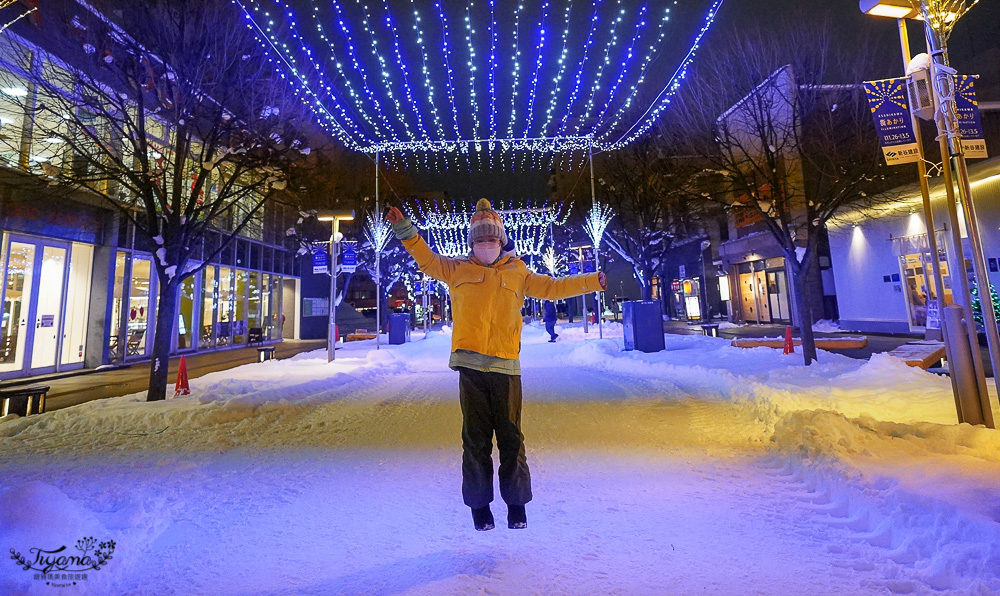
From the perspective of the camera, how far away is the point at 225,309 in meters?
21.2

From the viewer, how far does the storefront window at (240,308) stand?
21.7 meters

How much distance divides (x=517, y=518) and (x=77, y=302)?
17667 millimetres

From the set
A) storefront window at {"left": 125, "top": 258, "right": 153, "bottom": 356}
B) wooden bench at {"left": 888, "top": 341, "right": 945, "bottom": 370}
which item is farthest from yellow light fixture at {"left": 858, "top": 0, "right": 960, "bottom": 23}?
storefront window at {"left": 125, "top": 258, "right": 153, "bottom": 356}

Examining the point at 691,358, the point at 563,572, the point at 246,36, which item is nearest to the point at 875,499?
the point at 563,572

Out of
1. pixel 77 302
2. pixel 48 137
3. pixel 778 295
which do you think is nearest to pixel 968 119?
pixel 48 137

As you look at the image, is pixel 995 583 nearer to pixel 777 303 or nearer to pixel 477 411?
pixel 477 411

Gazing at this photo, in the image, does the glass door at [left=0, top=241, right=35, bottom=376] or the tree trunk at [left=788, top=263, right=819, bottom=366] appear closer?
the tree trunk at [left=788, top=263, right=819, bottom=366]

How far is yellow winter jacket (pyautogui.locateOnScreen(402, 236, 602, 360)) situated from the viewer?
2.77m

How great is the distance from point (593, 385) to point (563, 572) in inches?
261

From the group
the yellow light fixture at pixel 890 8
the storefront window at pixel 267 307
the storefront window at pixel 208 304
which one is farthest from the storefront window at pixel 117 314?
the yellow light fixture at pixel 890 8

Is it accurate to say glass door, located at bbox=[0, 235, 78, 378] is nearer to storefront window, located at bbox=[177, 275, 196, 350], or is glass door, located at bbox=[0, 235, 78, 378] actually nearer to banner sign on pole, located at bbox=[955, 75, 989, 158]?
storefront window, located at bbox=[177, 275, 196, 350]

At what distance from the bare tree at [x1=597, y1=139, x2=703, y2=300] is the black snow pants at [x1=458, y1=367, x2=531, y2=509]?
646 inches

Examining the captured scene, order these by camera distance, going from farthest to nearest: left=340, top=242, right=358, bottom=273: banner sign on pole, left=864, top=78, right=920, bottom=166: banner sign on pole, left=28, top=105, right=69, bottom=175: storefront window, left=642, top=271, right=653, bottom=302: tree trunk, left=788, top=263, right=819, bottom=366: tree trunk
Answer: left=642, top=271, right=653, bottom=302: tree trunk → left=340, top=242, right=358, bottom=273: banner sign on pole → left=788, top=263, right=819, bottom=366: tree trunk → left=28, top=105, right=69, bottom=175: storefront window → left=864, top=78, right=920, bottom=166: banner sign on pole

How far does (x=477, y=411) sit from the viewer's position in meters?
2.72
